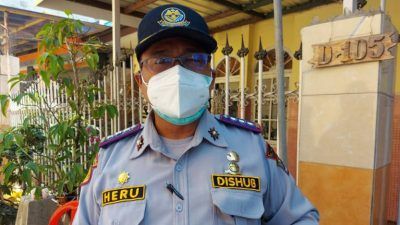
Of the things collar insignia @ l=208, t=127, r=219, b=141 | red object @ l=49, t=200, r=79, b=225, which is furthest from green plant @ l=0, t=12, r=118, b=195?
collar insignia @ l=208, t=127, r=219, b=141

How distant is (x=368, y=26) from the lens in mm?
1671

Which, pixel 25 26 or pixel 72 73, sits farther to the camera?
pixel 25 26

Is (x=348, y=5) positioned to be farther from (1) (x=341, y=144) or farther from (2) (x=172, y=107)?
(2) (x=172, y=107)

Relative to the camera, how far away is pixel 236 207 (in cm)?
108

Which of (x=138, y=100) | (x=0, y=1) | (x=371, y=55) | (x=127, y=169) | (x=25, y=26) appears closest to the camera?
(x=127, y=169)

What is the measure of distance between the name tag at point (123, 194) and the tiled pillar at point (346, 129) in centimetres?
122

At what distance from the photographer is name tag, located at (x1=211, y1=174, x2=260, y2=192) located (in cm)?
111

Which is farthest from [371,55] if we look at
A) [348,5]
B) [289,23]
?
[289,23]

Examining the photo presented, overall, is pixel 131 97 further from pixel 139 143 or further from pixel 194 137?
pixel 194 137

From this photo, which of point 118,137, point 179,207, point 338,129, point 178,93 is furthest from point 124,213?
point 338,129

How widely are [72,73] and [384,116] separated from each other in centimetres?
255

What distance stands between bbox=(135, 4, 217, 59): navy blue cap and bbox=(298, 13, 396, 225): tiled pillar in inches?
37.1

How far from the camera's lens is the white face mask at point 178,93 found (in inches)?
46.0

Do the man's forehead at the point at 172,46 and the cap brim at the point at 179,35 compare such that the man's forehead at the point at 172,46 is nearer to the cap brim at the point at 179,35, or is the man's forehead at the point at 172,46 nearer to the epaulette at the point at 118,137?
the cap brim at the point at 179,35
